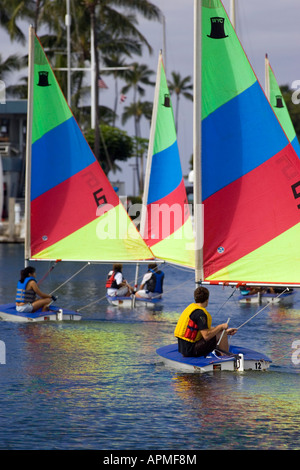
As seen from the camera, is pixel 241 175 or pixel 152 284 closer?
pixel 241 175

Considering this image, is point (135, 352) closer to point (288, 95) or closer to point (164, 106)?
point (164, 106)

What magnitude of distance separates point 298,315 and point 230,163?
38.1 feet

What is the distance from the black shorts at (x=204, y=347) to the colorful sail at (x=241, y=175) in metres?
1.45

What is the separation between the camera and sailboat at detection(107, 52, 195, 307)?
96.1 ft

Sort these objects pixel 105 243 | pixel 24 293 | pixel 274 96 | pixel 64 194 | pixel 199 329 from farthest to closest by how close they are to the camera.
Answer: pixel 274 96 < pixel 64 194 < pixel 105 243 < pixel 24 293 < pixel 199 329

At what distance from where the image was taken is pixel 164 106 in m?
32.3

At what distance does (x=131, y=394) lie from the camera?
16.1m

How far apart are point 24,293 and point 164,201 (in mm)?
8199

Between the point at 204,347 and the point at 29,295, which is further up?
the point at 29,295

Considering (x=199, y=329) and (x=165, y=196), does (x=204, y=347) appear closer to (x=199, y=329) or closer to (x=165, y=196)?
(x=199, y=329)

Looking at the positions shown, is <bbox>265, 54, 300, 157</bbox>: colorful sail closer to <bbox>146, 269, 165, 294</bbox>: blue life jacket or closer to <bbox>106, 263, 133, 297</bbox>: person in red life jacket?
<bbox>146, 269, 165, 294</bbox>: blue life jacket

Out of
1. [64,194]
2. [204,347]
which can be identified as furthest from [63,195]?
[204,347]

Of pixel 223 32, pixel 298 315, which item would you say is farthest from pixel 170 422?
pixel 298 315

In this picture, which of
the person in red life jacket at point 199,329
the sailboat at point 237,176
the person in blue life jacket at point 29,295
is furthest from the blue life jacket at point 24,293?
the person in red life jacket at point 199,329
